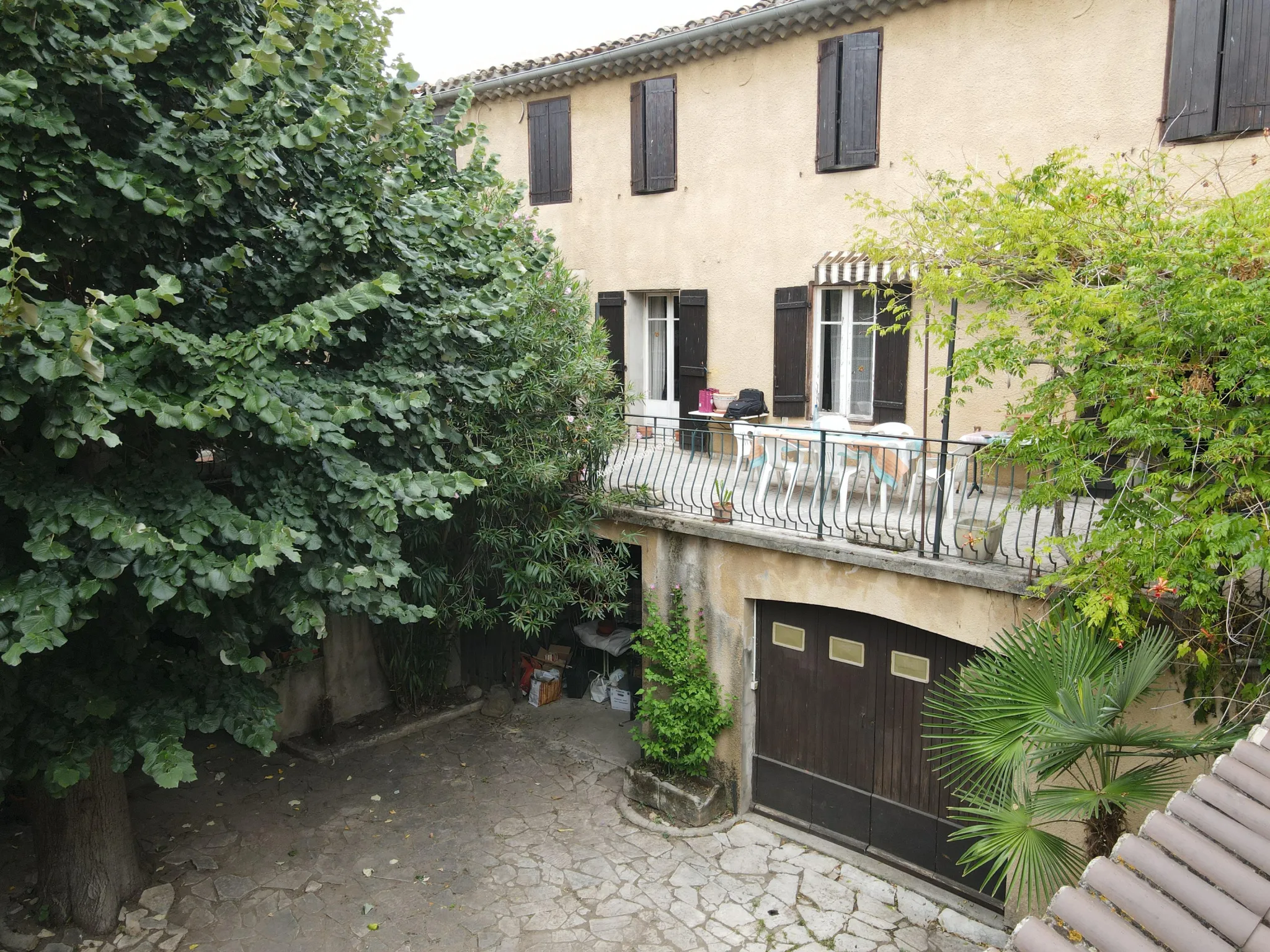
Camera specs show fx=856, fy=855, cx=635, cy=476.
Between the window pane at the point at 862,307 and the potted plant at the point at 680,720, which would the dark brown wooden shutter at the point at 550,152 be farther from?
the potted plant at the point at 680,720

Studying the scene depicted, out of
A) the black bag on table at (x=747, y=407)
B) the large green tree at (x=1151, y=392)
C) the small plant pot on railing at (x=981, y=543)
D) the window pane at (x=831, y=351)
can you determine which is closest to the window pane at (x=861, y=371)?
the window pane at (x=831, y=351)

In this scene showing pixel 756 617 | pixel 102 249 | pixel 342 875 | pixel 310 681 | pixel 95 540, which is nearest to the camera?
pixel 95 540

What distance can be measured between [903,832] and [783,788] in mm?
1262

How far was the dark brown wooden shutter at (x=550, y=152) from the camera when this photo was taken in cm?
1267

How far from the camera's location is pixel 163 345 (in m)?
4.72

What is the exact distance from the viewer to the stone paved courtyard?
6918 millimetres

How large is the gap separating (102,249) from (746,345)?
782 centimetres

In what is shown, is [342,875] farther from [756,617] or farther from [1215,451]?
[1215,451]

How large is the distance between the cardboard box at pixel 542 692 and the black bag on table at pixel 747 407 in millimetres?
4251

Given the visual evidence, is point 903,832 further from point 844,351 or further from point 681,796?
point 844,351

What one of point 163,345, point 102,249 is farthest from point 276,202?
point 163,345

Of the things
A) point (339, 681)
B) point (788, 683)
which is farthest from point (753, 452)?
point (339, 681)

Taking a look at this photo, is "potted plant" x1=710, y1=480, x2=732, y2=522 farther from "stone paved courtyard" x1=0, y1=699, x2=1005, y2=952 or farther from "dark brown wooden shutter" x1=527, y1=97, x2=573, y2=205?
"dark brown wooden shutter" x1=527, y1=97, x2=573, y2=205

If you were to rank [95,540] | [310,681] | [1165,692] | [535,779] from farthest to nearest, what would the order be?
1. [310,681]
2. [535,779]
3. [1165,692]
4. [95,540]
